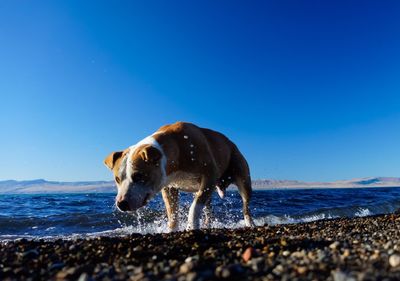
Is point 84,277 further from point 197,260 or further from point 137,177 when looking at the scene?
point 137,177

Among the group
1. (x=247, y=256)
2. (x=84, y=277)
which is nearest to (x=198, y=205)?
(x=247, y=256)

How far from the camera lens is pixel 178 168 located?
7.22m

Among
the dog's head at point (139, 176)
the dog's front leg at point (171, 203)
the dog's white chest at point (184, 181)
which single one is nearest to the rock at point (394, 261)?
the dog's head at point (139, 176)

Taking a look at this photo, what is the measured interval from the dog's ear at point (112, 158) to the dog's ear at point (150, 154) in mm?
968

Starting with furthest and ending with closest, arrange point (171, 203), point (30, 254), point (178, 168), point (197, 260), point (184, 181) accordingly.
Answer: point (171, 203) < point (184, 181) < point (178, 168) < point (30, 254) < point (197, 260)

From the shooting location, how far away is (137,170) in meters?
6.13

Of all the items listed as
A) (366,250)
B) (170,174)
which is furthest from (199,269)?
(170,174)

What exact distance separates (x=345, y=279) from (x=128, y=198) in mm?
3969

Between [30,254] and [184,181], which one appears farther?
[184,181]

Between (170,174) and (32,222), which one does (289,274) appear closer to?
(170,174)

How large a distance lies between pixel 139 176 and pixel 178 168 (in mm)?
1227

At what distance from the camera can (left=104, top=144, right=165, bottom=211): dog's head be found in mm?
5898

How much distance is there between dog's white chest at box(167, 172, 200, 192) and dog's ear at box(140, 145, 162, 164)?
2.52ft

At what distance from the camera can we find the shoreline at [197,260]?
283 centimetres
